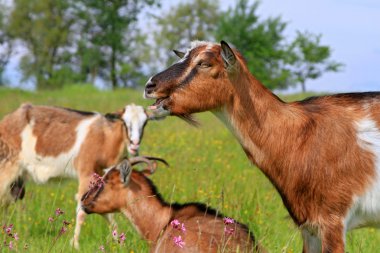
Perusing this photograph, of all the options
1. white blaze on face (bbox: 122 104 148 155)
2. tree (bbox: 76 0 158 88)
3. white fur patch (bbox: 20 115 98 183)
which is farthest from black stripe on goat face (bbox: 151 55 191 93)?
tree (bbox: 76 0 158 88)

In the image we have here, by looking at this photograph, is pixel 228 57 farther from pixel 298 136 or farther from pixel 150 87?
pixel 298 136

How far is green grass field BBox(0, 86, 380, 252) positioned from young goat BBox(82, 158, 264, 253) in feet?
0.65

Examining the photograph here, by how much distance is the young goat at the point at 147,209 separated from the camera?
226 inches

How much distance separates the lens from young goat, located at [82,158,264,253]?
18.8 feet

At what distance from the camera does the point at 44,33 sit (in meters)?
52.2

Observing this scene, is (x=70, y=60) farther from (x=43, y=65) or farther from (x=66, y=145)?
(x=66, y=145)

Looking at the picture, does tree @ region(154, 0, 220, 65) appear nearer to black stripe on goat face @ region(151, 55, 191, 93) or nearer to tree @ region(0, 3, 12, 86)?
tree @ region(0, 3, 12, 86)

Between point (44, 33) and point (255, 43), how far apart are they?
16396 millimetres

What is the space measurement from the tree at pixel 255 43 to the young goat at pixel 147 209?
4258cm

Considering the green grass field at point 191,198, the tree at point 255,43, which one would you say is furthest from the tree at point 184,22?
the green grass field at point 191,198

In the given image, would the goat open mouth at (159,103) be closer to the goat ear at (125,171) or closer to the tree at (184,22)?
the goat ear at (125,171)

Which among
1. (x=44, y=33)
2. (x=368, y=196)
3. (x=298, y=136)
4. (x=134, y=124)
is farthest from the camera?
(x=44, y=33)

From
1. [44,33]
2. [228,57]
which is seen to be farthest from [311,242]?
[44,33]

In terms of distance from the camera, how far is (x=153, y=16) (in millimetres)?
45688
